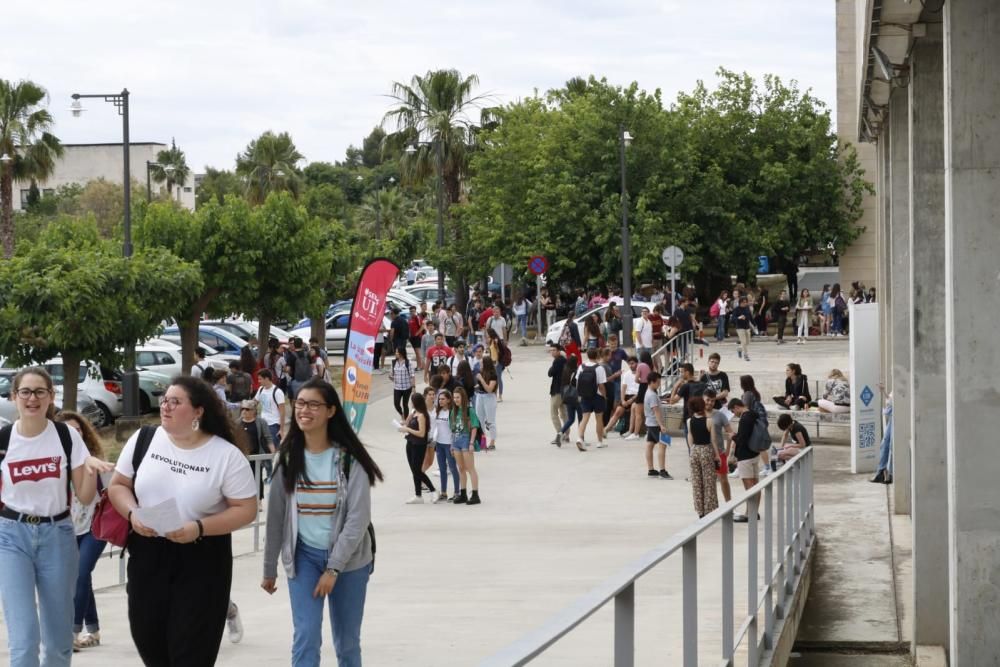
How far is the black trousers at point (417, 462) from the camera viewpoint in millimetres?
19234

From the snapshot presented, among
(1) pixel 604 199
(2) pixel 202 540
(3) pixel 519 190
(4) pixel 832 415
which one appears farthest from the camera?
(3) pixel 519 190

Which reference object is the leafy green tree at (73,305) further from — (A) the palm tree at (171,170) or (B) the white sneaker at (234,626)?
(A) the palm tree at (171,170)

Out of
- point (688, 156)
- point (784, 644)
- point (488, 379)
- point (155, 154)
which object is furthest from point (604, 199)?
point (155, 154)

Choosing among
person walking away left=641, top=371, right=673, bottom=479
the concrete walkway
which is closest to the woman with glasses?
the concrete walkway

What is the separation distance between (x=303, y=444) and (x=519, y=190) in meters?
44.1

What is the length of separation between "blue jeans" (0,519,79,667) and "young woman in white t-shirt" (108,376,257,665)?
0.98 meters

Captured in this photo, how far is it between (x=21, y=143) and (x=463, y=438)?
4096 cm

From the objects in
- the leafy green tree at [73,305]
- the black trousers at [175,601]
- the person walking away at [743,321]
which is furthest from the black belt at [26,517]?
the person walking away at [743,321]

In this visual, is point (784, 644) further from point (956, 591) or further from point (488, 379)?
point (488, 379)

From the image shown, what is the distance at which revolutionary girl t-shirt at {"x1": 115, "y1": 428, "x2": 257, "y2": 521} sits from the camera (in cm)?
622

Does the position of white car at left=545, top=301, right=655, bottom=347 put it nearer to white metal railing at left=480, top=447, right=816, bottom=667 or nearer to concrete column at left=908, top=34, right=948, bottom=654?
white metal railing at left=480, top=447, right=816, bottom=667

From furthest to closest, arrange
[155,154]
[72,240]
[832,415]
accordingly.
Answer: [155,154]
[72,240]
[832,415]

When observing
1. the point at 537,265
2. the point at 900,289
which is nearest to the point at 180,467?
the point at 900,289

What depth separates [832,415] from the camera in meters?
26.1
